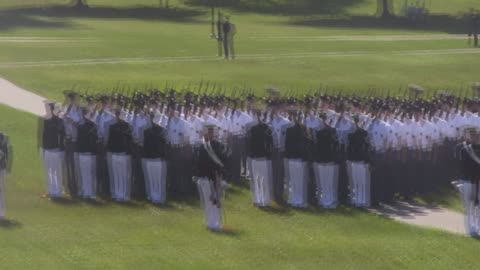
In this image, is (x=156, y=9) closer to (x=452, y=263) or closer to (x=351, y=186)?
(x=351, y=186)

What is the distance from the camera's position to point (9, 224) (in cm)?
2064

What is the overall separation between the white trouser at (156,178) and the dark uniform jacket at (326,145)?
2.96m

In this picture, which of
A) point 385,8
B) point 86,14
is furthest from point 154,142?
point 86,14

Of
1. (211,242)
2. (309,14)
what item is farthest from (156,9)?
(211,242)

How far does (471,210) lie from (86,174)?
23.7 feet

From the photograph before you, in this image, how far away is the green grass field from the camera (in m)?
19.2

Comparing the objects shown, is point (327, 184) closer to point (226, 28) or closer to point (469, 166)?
point (469, 166)

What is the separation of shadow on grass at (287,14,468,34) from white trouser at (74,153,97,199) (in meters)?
37.5

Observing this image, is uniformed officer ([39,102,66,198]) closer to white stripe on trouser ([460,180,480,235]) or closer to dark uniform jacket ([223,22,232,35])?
white stripe on trouser ([460,180,480,235])

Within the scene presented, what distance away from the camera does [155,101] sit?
24.1m

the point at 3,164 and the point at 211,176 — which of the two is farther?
the point at 3,164

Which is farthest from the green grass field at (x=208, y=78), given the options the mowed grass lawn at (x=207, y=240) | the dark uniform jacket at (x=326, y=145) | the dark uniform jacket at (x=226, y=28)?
the dark uniform jacket at (x=226, y=28)

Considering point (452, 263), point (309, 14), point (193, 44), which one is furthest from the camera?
point (309, 14)

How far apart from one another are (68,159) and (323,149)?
4998 mm
